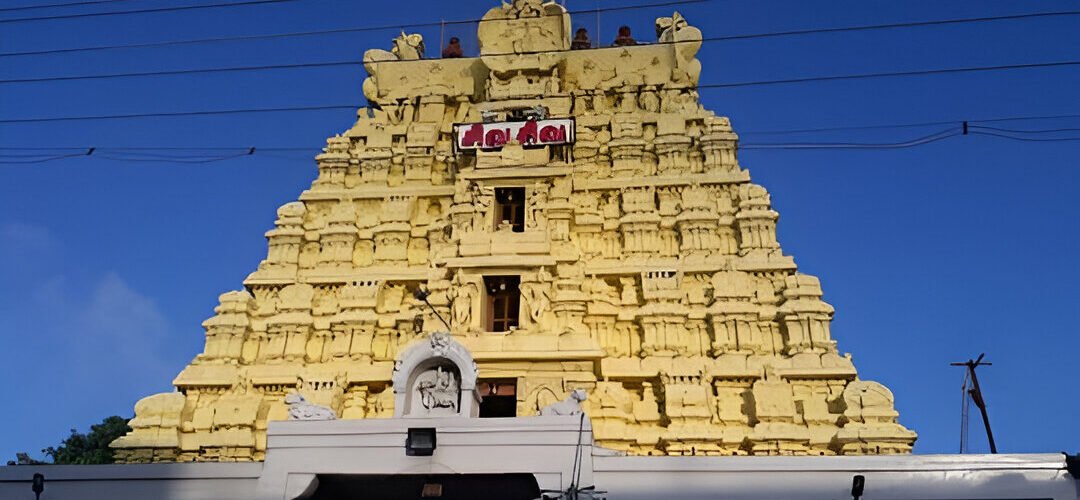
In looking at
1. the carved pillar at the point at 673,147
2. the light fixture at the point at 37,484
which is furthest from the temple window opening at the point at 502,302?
the light fixture at the point at 37,484

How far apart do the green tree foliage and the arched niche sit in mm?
35379

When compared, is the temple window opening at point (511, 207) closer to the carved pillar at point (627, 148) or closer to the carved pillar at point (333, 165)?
the carved pillar at point (627, 148)

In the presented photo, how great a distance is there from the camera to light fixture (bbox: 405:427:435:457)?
16922 millimetres

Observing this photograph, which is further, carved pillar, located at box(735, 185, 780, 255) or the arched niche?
carved pillar, located at box(735, 185, 780, 255)

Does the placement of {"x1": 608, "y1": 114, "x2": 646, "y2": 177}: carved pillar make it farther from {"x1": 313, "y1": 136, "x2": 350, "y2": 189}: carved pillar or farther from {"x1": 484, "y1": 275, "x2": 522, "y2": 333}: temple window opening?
{"x1": 313, "y1": 136, "x2": 350, "y2": 189}: carved pillar

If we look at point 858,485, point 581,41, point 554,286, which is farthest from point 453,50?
point 858,485

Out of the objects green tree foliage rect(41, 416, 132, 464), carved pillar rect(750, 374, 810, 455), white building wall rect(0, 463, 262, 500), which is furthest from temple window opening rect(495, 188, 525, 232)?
green tree foliage rect(41, 416, 132, 464)

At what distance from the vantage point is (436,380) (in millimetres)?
19031

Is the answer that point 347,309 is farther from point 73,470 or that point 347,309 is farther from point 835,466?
point 835,466

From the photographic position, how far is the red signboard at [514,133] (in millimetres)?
28547

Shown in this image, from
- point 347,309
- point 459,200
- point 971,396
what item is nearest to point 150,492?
point 347,309

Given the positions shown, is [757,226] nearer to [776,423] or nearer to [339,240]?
[776,423]

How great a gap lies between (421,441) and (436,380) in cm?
225

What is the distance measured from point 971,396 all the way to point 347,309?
22.2 metres
